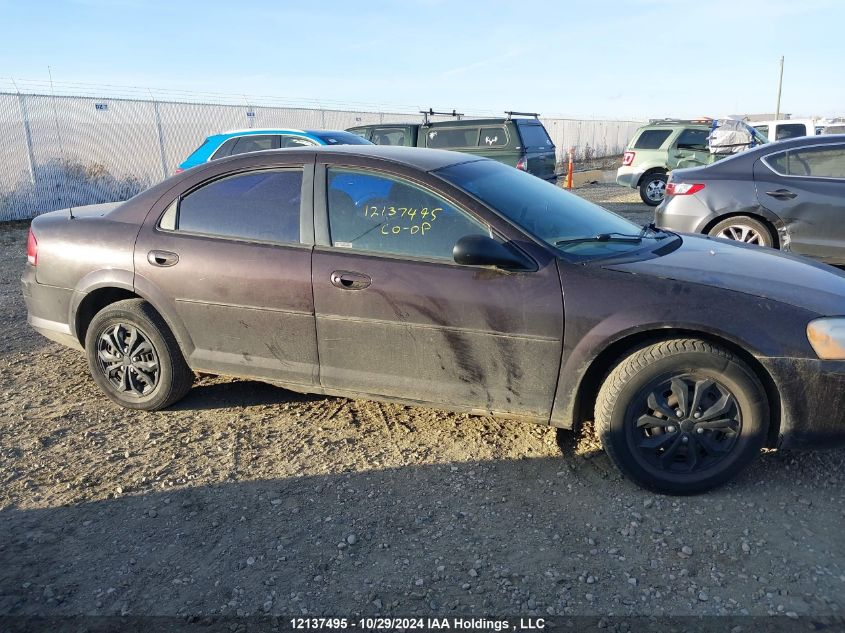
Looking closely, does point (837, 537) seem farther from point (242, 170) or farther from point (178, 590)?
point (242, 170)

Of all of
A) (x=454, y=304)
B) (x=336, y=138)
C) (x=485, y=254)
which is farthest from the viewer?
(x=336, y=138)

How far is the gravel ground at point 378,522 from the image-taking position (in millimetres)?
2566

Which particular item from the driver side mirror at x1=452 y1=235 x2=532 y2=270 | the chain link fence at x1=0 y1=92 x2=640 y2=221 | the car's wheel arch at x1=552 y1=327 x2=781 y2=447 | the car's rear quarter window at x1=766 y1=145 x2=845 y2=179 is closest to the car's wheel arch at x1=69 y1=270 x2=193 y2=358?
the driver side mirror at x1=452 y1=235 x2=532 y2=270

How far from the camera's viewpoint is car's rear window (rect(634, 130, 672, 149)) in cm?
1470

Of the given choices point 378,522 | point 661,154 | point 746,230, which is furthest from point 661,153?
point 378,522

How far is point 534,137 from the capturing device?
14.3 metres

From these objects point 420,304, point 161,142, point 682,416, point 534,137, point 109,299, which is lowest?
point 682,416

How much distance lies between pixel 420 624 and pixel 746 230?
625cm

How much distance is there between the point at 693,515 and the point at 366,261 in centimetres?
198

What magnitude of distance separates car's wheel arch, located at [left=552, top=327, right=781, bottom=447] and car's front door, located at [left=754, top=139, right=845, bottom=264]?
4.57 m

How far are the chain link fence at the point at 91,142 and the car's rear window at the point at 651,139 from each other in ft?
35.1

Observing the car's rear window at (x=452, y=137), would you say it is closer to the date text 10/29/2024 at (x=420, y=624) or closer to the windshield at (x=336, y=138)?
the windshield at (x=336, y=138)

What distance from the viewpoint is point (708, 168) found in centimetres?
741

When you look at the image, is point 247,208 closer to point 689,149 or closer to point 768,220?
point 768,220
